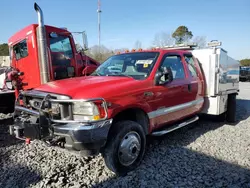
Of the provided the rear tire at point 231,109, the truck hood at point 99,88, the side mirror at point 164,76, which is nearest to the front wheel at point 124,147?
the truck hood at point 99,88

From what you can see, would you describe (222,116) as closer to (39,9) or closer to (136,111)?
(136,111)

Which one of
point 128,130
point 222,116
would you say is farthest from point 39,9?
point 222,116

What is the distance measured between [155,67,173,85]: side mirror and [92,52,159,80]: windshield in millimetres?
182

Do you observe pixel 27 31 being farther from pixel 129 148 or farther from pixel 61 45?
pixel 129 148

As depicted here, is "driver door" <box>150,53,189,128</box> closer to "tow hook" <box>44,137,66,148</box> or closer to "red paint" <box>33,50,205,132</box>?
"red paint" <box>33,50,205,132</box>

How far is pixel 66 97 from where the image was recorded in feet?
9.07

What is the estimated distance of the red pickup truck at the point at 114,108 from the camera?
2.70 m

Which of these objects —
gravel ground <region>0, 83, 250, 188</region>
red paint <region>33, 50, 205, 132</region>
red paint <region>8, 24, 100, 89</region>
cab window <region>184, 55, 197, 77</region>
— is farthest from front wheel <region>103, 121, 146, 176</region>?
red paint <region>8, 24, 100, 89</region>

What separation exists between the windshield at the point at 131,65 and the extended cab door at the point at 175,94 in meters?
0.25

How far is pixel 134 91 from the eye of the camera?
10.5 ft

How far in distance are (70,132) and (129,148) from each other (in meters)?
1.01

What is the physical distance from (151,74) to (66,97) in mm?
1565

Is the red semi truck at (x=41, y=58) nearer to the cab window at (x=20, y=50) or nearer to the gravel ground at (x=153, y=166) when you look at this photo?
the cab window at (x=20, y=50)

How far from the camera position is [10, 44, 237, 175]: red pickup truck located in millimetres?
2695
